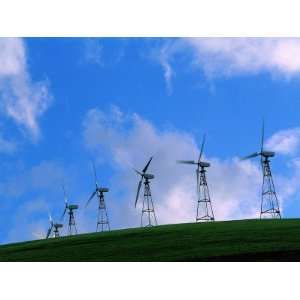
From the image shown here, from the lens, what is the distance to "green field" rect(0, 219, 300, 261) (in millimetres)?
42312

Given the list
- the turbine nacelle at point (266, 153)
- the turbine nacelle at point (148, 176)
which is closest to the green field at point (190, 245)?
the turbine nacelle at point (266, 153)

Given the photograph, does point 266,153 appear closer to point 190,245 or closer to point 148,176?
point 148,176

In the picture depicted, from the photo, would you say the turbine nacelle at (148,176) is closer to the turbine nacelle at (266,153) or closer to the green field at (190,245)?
the turbine nacelle at (266,153)

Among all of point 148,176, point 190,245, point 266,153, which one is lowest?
point 190,245

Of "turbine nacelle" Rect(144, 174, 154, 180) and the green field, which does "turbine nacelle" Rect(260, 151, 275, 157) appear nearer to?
"turbine nacelle" Rect(144, 174, 154, 180)

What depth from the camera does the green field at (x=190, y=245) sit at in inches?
1666

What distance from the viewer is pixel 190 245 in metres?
49.1

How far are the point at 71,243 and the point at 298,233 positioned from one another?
21.0m

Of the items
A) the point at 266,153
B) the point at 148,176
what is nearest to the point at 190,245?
the point at 266,153

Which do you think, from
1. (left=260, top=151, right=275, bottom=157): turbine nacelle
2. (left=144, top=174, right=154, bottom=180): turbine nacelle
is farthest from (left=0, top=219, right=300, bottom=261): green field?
(left=144, top=174, right=154, bottom=180): turbine nacelle

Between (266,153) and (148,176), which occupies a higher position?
(148,176)
